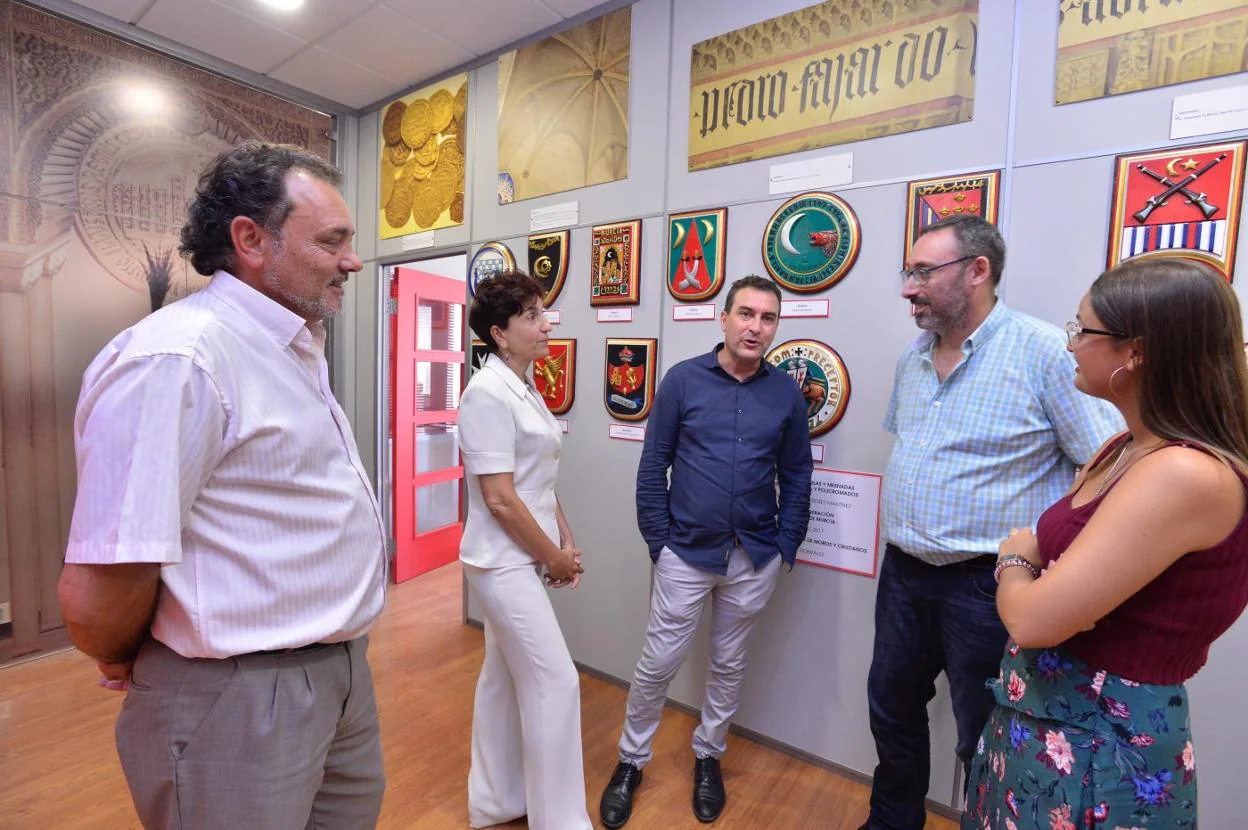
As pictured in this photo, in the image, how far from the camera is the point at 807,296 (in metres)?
2.21

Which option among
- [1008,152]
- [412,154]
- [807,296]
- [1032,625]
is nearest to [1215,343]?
[1032,625]

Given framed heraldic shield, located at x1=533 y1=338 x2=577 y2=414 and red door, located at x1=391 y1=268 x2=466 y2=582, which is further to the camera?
red door, located at x1=391 y1=268 x2=466 y2=582

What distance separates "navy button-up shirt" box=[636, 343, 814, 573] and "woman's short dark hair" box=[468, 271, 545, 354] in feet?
1.89

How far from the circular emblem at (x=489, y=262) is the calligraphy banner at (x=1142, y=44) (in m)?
2.30

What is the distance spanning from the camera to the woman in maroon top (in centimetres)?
86

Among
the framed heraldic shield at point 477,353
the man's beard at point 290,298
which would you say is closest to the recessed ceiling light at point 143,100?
the framed heraldic shield at point 477,353

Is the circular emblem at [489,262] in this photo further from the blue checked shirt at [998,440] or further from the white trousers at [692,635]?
the blue checked shirt at [998,440]

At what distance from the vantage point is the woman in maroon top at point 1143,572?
2.81 ft

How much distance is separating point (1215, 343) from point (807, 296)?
54.2 inches

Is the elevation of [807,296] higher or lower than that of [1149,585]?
higher

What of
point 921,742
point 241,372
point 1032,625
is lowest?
point 921,742

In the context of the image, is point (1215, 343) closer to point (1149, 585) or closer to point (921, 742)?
point (1149, 585)

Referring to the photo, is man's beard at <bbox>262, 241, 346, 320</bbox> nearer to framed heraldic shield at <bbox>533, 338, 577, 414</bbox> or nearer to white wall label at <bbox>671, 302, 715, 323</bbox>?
white wall label at <bbox>671, 302, 715, 323</bbox>

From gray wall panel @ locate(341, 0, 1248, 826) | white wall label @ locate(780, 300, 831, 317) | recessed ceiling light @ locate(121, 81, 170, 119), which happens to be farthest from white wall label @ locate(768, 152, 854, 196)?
recessed ceiling light @ locate(121, 81, 170, 119)
